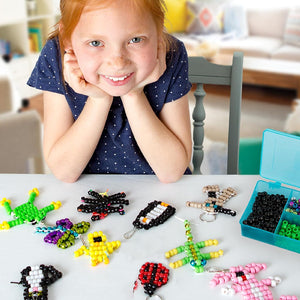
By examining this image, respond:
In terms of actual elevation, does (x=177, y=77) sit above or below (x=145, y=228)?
above

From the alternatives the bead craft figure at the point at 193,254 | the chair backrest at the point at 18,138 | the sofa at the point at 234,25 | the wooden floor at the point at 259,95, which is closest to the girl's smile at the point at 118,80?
the bead craft figure at the point at 193,254

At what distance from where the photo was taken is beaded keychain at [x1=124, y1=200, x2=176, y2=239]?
80 cm

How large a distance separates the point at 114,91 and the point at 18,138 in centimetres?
91

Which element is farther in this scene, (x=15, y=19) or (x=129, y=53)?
(x=15, y=19)

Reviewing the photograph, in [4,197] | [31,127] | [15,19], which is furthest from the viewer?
[15,19]

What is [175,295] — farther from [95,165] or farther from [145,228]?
[95,165]

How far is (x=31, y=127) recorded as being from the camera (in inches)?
65.7

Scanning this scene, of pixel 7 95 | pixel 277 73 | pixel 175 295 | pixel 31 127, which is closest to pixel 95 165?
pixel 175 295

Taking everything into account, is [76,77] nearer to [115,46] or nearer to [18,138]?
[115,46]

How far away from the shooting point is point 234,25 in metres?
4.25

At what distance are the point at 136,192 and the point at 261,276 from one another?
1.08ft

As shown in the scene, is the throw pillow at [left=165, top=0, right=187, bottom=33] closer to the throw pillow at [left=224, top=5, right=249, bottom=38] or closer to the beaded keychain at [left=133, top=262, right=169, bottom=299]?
the throw pillow at [left=224, top=5, right=249, bottom=38]

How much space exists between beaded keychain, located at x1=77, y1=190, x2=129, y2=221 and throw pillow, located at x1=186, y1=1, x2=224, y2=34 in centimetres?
365

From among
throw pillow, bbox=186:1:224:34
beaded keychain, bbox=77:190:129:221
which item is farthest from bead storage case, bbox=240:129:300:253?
throw pillow, bbox=186:1:224:34
